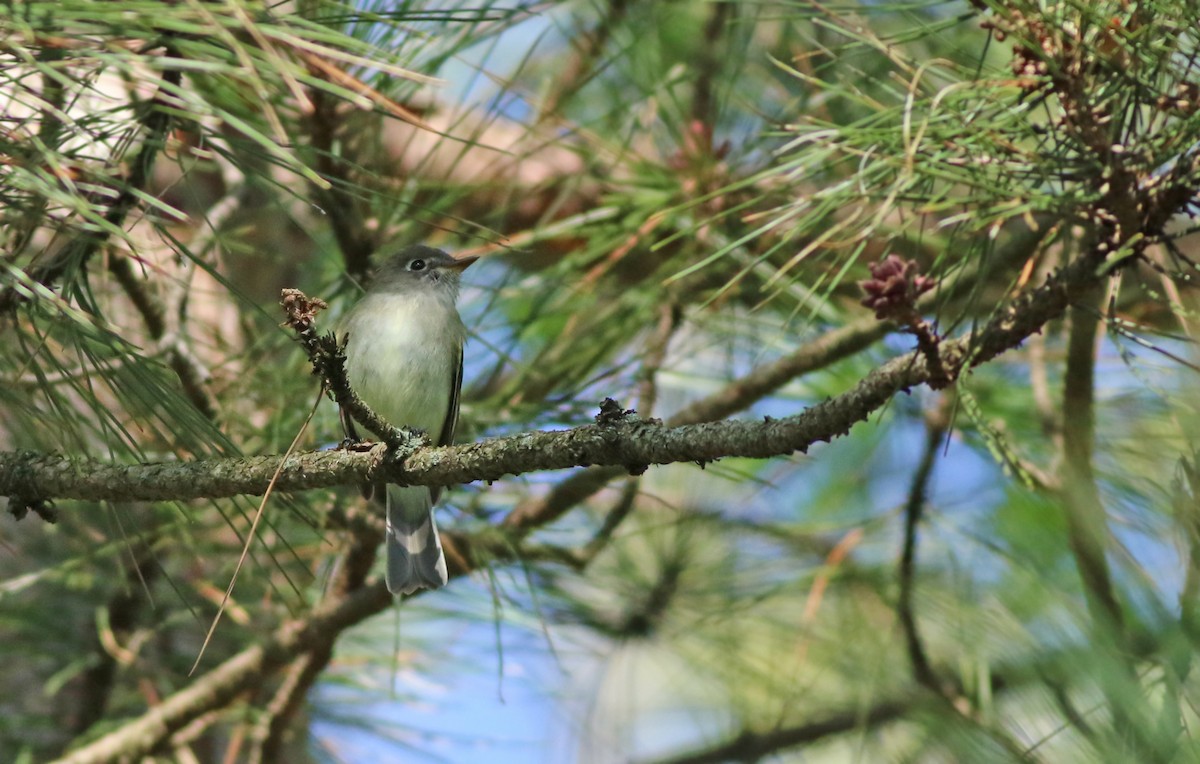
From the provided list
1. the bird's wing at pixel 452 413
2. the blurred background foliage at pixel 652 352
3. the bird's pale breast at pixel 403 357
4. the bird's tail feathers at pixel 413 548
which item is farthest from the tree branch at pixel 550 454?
the bird's pale breast at pixel 403 357

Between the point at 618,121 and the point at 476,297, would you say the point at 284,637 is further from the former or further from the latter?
the point at 618,121

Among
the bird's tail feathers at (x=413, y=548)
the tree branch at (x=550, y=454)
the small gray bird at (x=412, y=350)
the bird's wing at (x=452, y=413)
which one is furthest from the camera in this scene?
the small gray bird at (x=412, y=350)

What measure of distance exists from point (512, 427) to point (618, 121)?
2.82 ft

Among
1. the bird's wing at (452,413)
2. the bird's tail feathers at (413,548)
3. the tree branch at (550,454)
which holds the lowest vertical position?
the tree branch at (550,454)

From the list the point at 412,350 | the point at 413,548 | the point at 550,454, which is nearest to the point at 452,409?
the point at 412,350

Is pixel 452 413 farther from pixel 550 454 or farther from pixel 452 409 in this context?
pixel 550 454

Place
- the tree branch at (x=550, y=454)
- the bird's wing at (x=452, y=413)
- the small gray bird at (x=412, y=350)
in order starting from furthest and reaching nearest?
the small gray bird at (x=412, y=350) → the bird's wing at (x=452, y=413) → the tree branch at (x=550, y=454)

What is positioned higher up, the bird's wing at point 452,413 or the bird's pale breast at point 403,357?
the bird's pale breast at point 403,357

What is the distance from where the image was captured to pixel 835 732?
2.96 metres

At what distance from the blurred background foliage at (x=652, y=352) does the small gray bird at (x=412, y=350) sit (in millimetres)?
102

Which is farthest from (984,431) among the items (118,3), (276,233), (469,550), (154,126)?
(276,233)

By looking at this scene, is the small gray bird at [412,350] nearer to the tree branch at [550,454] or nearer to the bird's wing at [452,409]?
the bird's wing at [452,409]

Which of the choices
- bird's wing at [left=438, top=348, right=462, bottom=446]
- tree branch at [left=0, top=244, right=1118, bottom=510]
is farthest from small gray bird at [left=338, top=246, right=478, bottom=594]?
tree branch at [left=0, top=244, right=1118, bottom=510]

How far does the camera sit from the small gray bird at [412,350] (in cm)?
283
